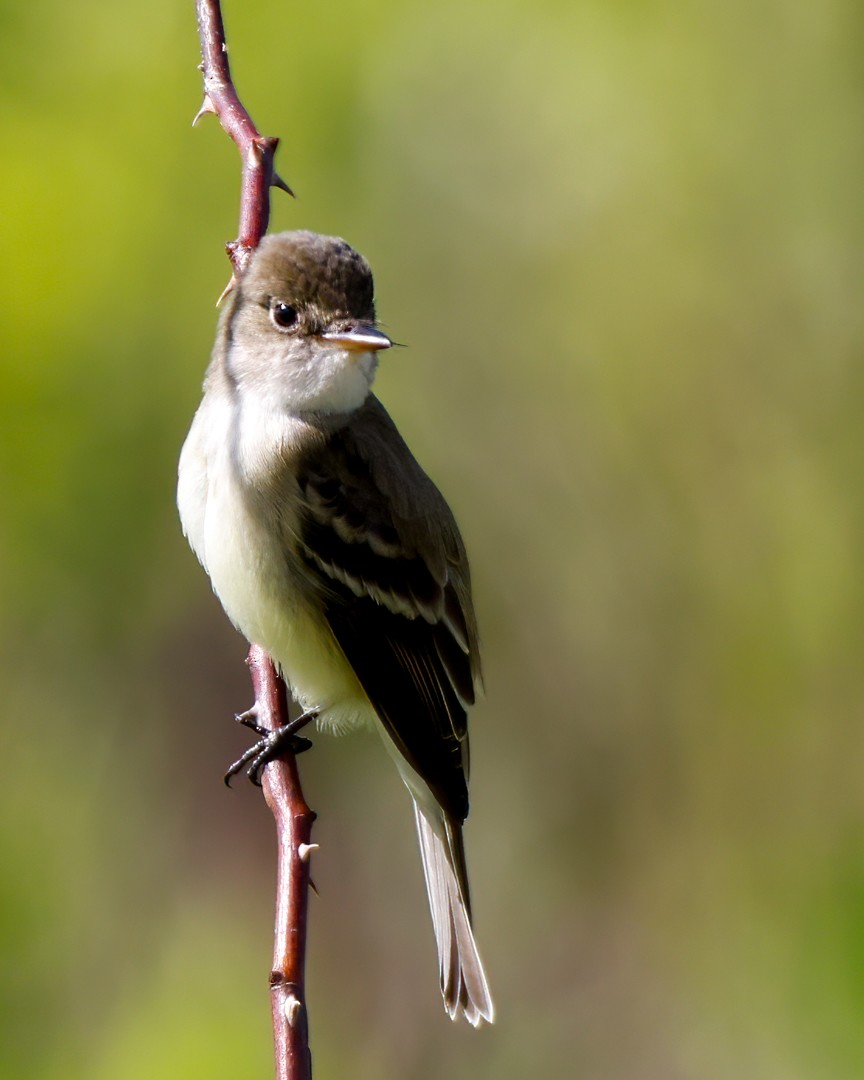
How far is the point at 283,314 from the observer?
11.4ft

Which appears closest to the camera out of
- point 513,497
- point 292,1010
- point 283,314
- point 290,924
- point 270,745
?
point 292,1010

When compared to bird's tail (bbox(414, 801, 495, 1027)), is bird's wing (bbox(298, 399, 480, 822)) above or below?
above

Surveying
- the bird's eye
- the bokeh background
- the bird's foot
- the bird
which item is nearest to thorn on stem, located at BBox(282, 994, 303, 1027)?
the bird's foot

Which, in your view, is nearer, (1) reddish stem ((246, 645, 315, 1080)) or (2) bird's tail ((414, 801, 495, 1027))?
(1) reddish stem ((246, 645, 315, 1080))

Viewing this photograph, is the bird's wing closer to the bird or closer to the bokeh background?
the bird

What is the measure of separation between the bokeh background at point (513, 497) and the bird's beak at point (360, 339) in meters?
1.37

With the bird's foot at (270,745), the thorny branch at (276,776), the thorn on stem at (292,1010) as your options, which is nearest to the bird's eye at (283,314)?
the thorny branch at (276,776)

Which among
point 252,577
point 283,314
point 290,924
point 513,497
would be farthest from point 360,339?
point 513,497

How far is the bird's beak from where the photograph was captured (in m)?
3.29

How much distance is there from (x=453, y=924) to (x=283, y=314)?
4.80 ft

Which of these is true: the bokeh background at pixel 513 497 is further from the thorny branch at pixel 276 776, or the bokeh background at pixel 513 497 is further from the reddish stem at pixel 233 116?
the reddish stem at pixel 233 116

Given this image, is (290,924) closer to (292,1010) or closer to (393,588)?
(292,1010)

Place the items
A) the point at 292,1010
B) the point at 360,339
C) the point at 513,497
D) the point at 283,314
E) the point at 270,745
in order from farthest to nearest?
the point at 513,497 < the point at 283,314 < the point at 360,339 < the point at 270,745 < the point at 292,1010

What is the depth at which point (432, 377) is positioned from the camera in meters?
5.54
